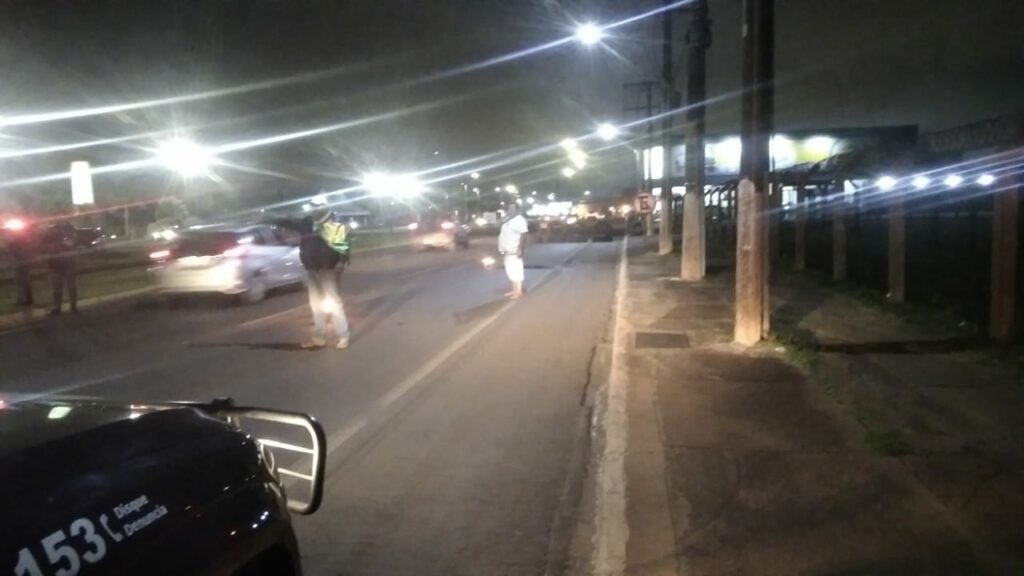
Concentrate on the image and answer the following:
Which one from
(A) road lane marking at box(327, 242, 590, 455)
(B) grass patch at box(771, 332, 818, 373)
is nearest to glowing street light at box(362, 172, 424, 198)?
(A) road lane marking at box(327, 242, 590, 455)

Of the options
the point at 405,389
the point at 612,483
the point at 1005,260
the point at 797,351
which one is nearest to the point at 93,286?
the point at 405,389

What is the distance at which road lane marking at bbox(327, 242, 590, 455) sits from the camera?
336 inches

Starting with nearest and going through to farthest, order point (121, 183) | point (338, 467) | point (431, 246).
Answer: point (338, 467), point (431, 246), point (121, 183)

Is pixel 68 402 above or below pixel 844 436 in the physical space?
above

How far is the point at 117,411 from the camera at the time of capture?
2838mm

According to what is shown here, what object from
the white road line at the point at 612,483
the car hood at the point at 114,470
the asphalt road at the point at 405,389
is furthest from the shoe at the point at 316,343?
the car hood at the point at 114,470

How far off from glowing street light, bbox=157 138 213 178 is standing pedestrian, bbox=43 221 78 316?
3129cm

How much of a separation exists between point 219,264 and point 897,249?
11.8 m

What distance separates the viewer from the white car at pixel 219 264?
773 inches

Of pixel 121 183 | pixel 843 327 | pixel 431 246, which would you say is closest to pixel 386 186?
pixel 121 183

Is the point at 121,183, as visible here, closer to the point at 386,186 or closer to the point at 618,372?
the point at 386,186

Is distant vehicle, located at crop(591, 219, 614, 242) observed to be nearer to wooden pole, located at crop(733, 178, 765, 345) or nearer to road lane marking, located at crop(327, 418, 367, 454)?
wooden pole, located at crop(733, 178, 765, 345)

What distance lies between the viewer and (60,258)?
704 inches

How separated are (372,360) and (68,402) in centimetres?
962
